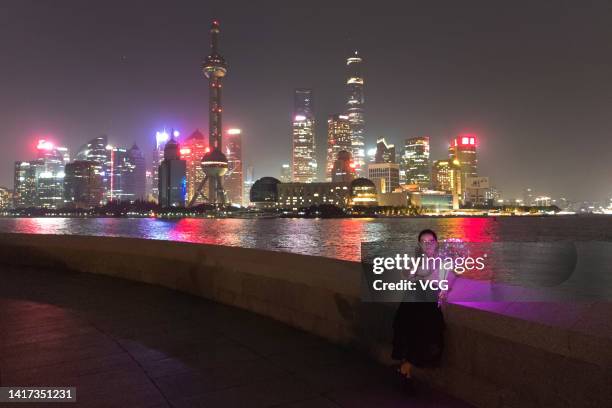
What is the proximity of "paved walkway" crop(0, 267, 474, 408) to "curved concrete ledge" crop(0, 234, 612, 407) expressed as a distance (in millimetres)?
272

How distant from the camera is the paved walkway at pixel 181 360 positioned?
4855mm

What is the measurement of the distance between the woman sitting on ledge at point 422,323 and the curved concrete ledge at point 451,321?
0.15 meters

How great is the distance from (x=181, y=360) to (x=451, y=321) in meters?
3.24

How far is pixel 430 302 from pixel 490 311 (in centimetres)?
64

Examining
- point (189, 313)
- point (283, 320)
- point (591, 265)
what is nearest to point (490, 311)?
point (283, 320)

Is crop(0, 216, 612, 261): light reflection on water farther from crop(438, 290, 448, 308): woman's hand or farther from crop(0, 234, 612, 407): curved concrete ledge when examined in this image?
crop(438, 290, 448, 308): woman's hand

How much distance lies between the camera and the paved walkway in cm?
486

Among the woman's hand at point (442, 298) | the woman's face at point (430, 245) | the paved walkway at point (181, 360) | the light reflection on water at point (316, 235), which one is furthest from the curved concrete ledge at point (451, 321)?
the light reflection on water at point (316, 235)

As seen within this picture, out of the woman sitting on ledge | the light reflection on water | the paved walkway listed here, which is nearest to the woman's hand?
the woman sitting on ledge

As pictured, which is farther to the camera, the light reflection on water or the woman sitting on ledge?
the light reflection on water

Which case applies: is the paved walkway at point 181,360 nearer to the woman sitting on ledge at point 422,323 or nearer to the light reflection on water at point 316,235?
the woman sitting on ledge at point 422,323

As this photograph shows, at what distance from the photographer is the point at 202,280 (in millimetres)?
9789

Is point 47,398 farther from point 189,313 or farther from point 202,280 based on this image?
point 202,280


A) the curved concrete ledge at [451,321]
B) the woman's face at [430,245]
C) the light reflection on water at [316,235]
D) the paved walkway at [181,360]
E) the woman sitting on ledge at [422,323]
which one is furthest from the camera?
the light reflection on water at [316,235]
